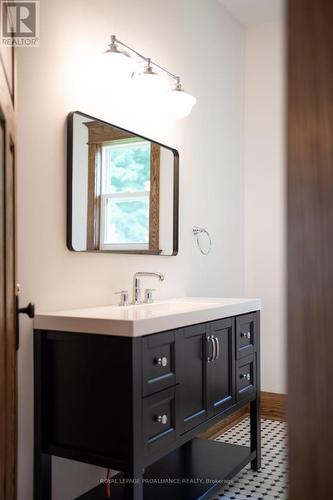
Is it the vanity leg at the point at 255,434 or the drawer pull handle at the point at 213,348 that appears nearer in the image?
the drawer pull handle at the point at 213,348

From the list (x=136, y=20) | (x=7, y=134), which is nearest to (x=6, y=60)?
(x=7, y=134)

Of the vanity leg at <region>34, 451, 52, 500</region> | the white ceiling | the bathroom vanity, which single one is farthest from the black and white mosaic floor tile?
the white ceiling

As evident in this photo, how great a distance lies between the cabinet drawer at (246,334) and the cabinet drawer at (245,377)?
0.14 ft

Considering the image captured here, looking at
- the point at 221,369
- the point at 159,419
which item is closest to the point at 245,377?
the point at 221,369

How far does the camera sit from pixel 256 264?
3.69 metres

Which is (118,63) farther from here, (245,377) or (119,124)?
(245,377)

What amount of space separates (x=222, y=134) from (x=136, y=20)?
114cm

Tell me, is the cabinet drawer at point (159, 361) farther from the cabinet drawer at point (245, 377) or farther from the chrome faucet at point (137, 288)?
the cabinet drawer at point (245, 377)

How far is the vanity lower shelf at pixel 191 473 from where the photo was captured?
204 centimetres

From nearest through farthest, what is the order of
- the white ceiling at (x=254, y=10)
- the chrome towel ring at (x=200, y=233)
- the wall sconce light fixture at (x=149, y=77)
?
the wall sconce light fixture at (x=149, y=77), the chrome towel ring at (x=200, y=233), the white ceiling at (x=254, y=10)

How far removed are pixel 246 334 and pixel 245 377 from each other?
226mm

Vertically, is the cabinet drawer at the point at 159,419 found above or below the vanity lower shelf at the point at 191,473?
above

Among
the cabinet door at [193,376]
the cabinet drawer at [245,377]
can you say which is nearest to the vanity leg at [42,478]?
the cabinet door at [193,376]

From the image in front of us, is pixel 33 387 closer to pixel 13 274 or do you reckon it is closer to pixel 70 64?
pixel 13 274
